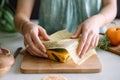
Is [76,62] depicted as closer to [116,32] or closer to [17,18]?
[116,32]

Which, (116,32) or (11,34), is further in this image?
(11,34)

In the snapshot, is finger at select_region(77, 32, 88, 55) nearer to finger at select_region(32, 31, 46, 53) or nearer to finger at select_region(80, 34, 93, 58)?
finger at select_region(80, 34, 93, 58)

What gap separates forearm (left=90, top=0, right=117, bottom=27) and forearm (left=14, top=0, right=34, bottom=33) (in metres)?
0.28

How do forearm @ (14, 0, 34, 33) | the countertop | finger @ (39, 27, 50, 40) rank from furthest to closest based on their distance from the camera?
1. forearm @ (14, 0, 34, 33)
2. finger @ (39, 27, 50, 40)
3. the countertop

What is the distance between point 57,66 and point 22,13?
1.23 feet

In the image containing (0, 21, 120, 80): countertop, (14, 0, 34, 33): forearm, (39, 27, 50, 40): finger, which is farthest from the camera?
(14, 0, 34, 33): forearm

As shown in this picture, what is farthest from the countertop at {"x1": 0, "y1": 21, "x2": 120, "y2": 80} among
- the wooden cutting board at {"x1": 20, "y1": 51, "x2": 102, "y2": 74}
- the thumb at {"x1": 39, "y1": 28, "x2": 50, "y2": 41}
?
the thumb at {"x1": 39, "y1": 28, "x2": 50, "y2": 41}

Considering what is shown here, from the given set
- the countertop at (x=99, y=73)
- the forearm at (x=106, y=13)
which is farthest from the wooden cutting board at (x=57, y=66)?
the forearm at (x=106, y=13)

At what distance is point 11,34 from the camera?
139cm

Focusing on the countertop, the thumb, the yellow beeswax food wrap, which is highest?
the thumb

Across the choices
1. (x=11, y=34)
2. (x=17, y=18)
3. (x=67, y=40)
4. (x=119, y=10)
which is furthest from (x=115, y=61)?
(x=119, y=10)

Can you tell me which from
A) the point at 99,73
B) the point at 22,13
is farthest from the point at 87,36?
the point at 22,13

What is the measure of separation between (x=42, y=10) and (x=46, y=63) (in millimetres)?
411

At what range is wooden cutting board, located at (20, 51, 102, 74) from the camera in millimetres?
935
